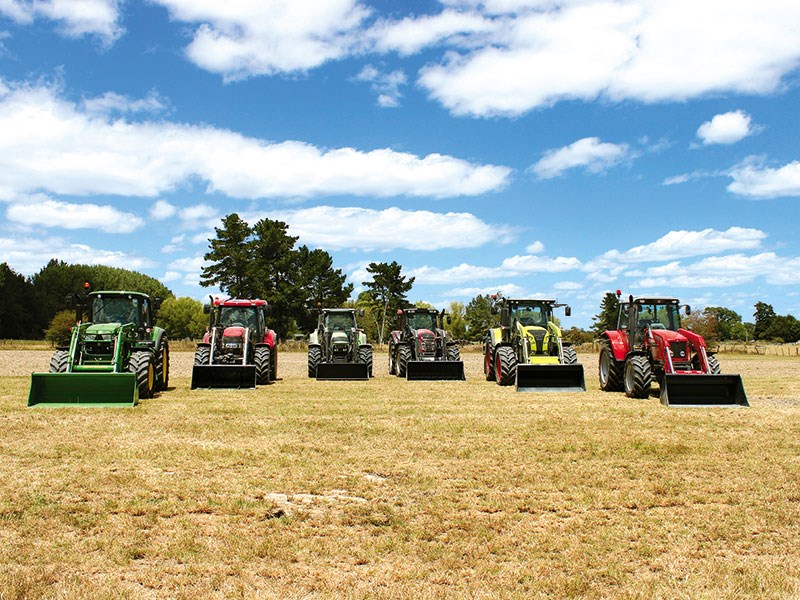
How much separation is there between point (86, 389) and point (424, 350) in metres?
10.5

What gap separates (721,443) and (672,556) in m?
4.64

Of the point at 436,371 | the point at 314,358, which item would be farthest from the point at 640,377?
the point at 314,358

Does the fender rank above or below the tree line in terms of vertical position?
below

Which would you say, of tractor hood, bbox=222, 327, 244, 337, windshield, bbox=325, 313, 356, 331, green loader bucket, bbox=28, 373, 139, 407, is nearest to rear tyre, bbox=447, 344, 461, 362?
windshield, bbox=325, 313, 356, 331

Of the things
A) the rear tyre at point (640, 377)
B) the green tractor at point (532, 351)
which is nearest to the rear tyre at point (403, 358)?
the green tractor at point (532, 351)

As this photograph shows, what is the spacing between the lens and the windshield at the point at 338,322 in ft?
68.8

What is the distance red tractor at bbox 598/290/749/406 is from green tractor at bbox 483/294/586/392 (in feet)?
2.88

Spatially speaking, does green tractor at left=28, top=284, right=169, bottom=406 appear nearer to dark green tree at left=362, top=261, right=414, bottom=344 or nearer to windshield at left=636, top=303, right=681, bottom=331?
windshield at left=636, top=303, right=681, bottom=331

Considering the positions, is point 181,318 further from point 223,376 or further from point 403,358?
point 223,376

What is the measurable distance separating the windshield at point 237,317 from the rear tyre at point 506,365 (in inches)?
261

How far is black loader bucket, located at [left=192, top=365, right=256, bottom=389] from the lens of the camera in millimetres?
16375

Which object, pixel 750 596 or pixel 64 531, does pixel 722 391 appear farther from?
pixel 64 531

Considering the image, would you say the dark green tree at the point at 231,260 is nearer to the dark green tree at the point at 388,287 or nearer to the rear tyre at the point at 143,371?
the dark green tree at the point at 388,287

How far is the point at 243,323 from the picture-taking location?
749 inches
